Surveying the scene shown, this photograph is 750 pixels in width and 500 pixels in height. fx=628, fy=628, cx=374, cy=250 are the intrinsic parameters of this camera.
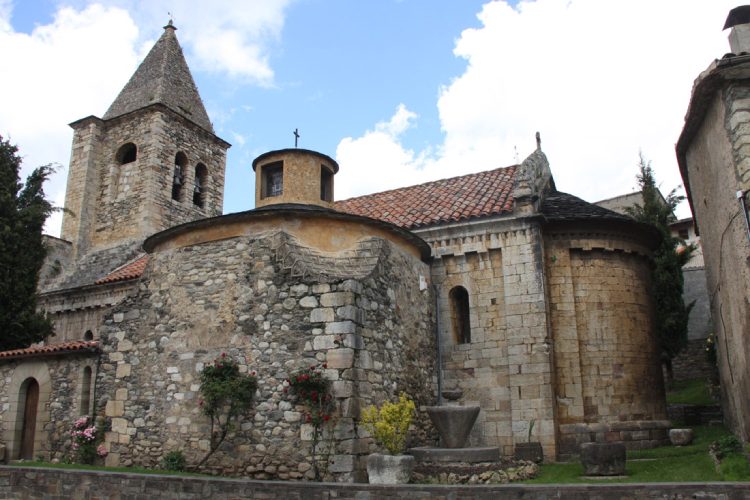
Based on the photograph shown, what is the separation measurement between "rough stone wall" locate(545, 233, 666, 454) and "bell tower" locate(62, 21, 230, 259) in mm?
16612

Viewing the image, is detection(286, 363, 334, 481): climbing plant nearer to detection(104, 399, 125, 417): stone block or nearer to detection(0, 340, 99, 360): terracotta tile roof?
detection(104, 399, 125, 417): stone block

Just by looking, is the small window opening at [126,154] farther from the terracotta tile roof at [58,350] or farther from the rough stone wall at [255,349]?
the rough stone wall at [255,349]

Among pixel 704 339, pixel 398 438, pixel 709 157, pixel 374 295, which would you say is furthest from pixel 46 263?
pixel 704 339

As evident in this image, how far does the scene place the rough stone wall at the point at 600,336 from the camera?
589 inches

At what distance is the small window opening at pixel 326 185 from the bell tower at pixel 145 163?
11.3 meters

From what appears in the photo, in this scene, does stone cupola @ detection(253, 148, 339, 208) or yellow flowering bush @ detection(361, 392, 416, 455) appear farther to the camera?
Answer: stone cupola @ detection(253, 148, 339, 208)

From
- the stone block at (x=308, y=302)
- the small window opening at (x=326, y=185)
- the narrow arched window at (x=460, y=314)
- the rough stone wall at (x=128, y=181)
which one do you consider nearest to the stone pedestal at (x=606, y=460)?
the narrow arched window at (x=460, y=314)

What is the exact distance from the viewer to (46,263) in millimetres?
24422

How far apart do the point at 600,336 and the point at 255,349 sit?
852 cm

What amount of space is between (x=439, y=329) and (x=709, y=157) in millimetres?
7476

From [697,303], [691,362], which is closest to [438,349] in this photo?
[691,362]

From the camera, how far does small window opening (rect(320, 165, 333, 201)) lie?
647 inches

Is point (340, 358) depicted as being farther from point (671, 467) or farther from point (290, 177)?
point (671, 467)

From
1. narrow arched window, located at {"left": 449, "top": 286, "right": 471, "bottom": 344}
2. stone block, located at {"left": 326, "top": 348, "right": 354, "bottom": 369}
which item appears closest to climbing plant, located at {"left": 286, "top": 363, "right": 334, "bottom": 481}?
stone block, located at {"left": 326, "top": 348, "right": 354, "bottom": 369}
